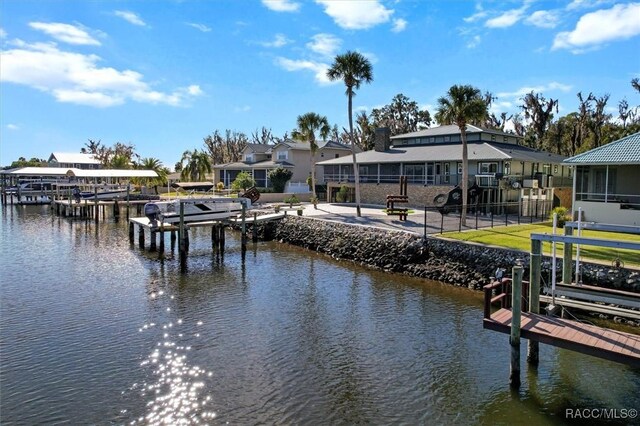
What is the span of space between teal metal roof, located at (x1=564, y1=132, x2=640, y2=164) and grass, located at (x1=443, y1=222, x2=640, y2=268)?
433 cm

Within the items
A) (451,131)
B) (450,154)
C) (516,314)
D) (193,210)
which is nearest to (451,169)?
(450,154)

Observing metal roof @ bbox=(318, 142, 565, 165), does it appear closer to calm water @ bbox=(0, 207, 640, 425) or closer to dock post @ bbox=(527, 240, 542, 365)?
calm water @ bbox=(0, 207, 640, 425)

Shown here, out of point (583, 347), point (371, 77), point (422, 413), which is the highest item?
point (371, 77)

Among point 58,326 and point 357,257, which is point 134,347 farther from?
point 357,257

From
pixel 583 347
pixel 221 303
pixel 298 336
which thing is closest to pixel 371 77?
pixel 221 303

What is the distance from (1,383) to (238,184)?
146 ft

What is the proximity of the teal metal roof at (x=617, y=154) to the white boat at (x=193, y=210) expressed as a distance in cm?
2148

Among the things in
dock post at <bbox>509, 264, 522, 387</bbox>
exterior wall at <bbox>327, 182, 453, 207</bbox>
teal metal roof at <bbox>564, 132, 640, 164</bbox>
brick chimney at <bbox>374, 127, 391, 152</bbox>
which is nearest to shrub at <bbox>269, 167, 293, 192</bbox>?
exterior wall at <bbox>327, 182, 453, 207</bbox>

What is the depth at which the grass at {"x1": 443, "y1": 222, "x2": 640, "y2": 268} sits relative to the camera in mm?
18406

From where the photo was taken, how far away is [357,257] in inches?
1048

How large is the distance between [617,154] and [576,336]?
20970 millimetres

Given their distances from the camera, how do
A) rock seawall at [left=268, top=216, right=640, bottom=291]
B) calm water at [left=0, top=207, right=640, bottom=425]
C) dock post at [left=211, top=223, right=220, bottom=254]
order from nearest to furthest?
calm water at [left=0, top=207, right=640, bottom=425] → rock seawall at [left=268, top=216, right=640, bottom=291] → dock post at [left=211, top=223, right=220, bottom=254]

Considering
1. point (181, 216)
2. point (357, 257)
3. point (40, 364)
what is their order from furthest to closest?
point (181, 216) → point (357, 257) → point (40, 364)

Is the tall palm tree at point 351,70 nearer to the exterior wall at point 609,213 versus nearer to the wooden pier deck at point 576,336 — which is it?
the exterior wall at point 609,213
